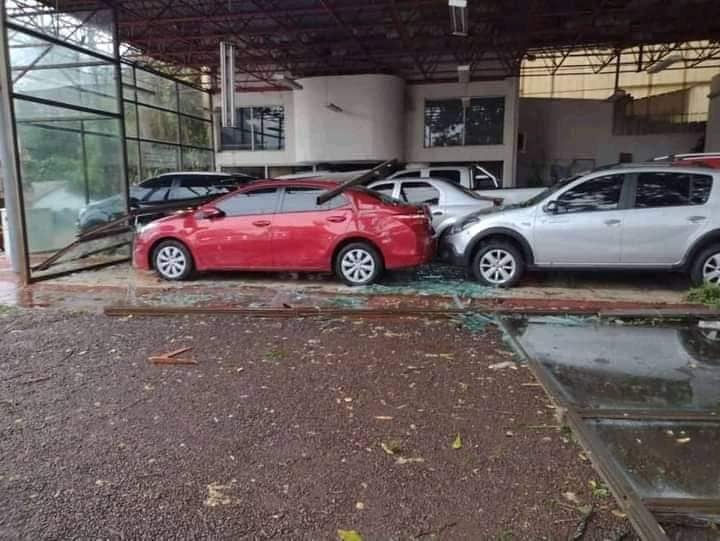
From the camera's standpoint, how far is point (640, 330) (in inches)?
229

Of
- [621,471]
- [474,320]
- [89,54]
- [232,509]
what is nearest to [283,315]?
[474,320]

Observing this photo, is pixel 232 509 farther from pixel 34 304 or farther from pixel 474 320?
pixel 34 304

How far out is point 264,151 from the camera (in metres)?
22.3

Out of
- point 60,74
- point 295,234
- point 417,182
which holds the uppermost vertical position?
point 60,74

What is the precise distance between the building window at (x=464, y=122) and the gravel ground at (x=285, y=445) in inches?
639

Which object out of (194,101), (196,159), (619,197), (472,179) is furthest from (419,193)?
(194,101)

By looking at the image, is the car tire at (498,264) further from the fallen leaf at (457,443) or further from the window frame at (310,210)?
the fallen leaf at (457,443)

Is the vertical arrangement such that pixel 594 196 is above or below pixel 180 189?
below

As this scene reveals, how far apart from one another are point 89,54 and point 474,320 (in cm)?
851

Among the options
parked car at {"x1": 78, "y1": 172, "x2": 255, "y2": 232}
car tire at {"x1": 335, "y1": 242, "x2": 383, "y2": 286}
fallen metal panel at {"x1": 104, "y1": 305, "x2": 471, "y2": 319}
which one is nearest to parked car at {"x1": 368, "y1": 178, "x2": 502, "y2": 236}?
car tire at {"x1": 335, "y1": 242, "x2": 383, "y2": 286}

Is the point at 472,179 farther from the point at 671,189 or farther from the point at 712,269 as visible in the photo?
the point at 712,269

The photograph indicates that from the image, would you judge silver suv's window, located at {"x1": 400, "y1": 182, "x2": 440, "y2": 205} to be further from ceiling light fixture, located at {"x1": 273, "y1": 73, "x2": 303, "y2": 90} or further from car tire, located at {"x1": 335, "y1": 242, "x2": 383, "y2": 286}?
ceiling light fixture, located at {"x1": 273, "y1": 73, "x2": 303, "y2": 90}

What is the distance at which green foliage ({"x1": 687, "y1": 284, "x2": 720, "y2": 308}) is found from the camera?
6.73 meters

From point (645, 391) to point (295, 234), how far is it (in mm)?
5033
